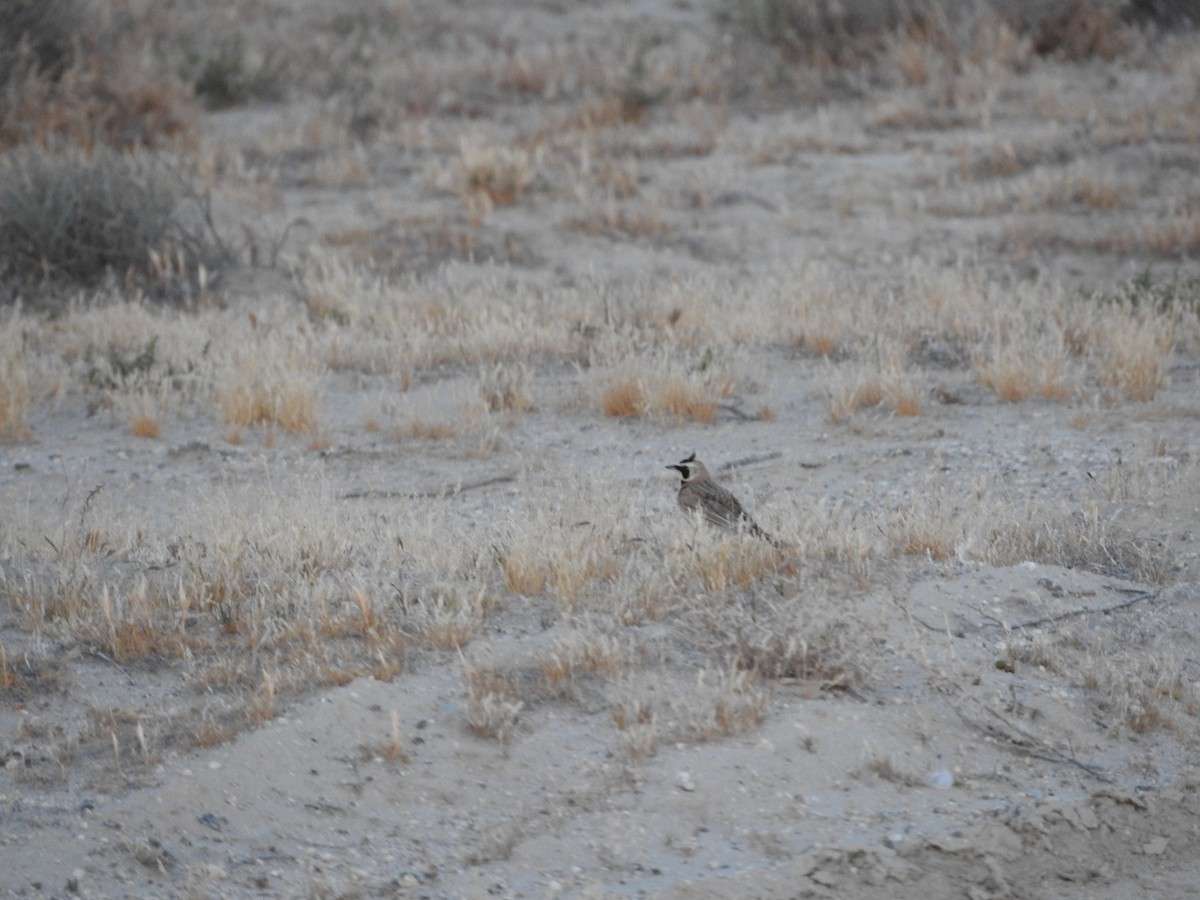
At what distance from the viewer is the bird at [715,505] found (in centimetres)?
603

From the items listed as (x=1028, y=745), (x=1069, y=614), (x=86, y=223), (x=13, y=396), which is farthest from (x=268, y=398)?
(x=1028, y=745)

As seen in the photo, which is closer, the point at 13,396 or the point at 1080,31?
the point at 13,396

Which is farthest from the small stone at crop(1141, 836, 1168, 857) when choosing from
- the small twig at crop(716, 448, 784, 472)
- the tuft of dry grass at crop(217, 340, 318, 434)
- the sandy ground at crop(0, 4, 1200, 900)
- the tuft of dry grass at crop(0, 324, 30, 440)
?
the tuft of dry grass at crop(0, 324, 30, 440)

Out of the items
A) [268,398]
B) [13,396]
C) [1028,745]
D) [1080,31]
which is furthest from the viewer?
[1080,31]

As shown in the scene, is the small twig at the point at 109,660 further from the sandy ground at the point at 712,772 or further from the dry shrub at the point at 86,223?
the dry shrub at the point at 86,223

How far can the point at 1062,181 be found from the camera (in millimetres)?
13148

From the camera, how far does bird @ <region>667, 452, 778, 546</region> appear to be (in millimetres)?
6031

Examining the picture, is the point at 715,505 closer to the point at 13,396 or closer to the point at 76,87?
the point at 13,396

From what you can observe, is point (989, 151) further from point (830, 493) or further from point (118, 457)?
point (118, 457)

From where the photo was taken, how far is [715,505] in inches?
245

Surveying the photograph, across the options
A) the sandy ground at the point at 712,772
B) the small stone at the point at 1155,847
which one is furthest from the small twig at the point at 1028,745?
the small stone at the point at 1155,847

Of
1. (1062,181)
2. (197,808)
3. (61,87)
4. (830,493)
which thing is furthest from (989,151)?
(197,808)

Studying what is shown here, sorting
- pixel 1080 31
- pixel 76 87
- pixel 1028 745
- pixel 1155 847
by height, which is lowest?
pixel 1155 847

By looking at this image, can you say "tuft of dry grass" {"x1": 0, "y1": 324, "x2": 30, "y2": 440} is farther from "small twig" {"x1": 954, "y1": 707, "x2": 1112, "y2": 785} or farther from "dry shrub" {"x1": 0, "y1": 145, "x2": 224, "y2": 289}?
"small twig" {"x1": 954, "y1": 707, "x2": 1112, "y2": 785}
